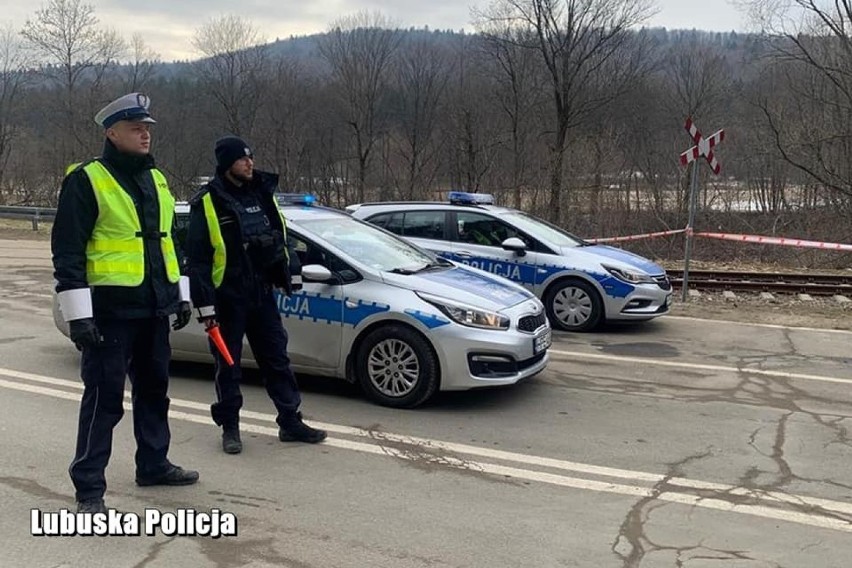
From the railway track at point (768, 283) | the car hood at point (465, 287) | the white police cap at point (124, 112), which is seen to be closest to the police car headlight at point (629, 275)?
the car hood at point (465, 287)

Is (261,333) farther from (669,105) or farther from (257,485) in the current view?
(669,105)

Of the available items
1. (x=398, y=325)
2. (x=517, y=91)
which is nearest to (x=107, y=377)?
(x=398, y=325)

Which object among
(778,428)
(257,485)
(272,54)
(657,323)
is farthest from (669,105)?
(257,485)

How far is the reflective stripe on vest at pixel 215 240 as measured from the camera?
4723 millimetres

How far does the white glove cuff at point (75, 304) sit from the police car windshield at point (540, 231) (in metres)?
6.66

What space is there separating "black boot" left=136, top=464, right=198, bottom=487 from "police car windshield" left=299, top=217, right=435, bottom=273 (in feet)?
8.09

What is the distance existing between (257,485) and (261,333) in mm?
1057

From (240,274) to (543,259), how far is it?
5.30m

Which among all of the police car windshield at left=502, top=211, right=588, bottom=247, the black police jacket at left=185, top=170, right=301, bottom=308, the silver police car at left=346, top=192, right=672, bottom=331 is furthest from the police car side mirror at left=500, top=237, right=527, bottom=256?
the black police jacket at left=185, top=170, right=301, bottom=308

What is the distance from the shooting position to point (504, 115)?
35125 millimetres

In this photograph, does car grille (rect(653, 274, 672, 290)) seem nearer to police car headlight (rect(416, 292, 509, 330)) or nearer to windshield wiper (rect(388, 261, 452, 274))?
windshield wiper (rect(388, 261, 452, 274))

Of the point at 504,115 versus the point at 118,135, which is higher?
the point at 504,115

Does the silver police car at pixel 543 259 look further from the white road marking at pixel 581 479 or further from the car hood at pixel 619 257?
the white road marking at pixel 581 479

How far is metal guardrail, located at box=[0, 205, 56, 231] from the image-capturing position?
945 inches
